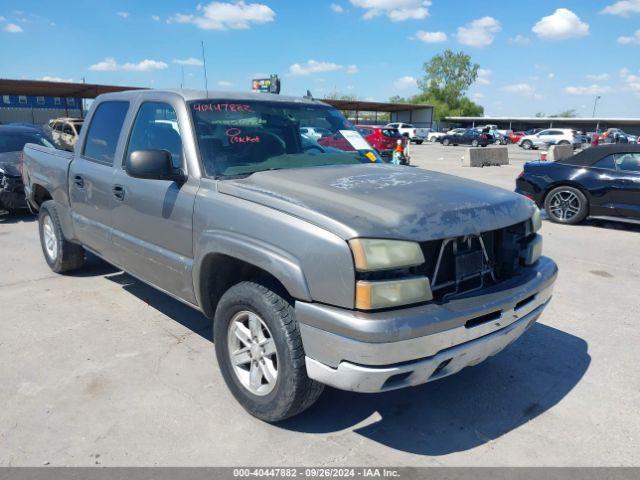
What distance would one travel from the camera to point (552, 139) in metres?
39.3

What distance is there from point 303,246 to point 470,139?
45821 mm

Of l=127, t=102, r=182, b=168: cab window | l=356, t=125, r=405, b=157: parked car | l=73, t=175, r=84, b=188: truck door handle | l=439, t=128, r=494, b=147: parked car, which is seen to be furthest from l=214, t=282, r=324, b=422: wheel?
l=439, t=128, r=494, b=147: parked car

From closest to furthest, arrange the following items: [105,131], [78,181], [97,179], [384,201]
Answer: [384,201]
[97,179]
[105,131]
[78,181]

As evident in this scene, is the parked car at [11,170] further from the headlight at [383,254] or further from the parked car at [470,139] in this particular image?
the parked car at [470,139]

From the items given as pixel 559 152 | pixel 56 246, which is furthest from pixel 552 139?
pixel 56 246

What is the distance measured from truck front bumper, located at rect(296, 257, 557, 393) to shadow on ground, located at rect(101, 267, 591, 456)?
0.54 m

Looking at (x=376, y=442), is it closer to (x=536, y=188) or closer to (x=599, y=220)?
(x=536, y=188)

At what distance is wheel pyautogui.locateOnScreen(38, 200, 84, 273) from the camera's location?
5.25 m

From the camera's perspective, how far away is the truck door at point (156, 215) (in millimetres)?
3238

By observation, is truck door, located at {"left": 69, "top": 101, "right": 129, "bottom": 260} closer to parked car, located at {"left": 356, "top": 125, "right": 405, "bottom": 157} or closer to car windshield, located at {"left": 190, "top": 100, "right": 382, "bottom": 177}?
car windshield, located at {"left": 190, "top": 100, "right": 382, "bottom": 177}

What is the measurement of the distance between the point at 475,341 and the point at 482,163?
21.0 metres

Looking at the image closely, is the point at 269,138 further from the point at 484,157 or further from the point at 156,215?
the point at 484,157

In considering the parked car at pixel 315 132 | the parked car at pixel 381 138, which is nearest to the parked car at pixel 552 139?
the parked car at pixel 381 138

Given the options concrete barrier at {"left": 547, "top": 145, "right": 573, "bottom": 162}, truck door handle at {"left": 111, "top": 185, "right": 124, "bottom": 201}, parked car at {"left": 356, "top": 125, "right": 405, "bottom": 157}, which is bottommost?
concrete barrier at {"left": 547, "top": 145, "right": 573, "bottom": 162}
